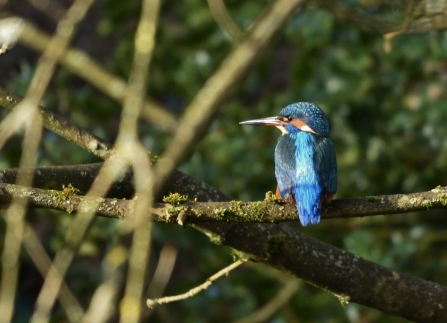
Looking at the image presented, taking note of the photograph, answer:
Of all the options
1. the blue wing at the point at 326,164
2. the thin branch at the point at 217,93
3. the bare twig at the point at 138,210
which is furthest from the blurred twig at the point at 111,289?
the blue wing at the point at 326,164

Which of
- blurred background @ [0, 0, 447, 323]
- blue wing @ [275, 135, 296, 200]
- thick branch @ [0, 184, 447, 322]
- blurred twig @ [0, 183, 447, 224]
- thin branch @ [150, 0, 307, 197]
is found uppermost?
blurred background @ [0, 0, 447, 323]

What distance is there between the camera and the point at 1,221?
5.81 metres

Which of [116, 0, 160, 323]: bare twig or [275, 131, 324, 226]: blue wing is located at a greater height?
[275, 131, 324, 226]: blue wing

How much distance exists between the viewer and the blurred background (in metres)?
5.69

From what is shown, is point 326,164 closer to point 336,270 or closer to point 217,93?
point 336,270

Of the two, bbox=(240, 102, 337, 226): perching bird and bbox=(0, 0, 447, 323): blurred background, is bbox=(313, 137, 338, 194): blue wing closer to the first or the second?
bbox=(240, 102, 337, 226): perching bird

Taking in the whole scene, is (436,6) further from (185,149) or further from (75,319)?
(185,149)

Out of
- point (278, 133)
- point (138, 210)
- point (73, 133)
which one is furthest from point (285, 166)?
point (278, 133)

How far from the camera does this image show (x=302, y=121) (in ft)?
14.4

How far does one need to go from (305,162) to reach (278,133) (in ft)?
6.74

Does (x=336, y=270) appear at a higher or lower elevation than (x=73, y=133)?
lower

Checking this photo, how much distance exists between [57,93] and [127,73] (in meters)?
0.50

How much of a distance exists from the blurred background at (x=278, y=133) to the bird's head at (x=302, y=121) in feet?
3.75

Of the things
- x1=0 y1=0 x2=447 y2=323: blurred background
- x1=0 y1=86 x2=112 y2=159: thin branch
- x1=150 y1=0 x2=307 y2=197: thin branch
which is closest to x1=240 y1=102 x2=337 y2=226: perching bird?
x1=0 y1=86 x2=112 y2=159: thin branch
